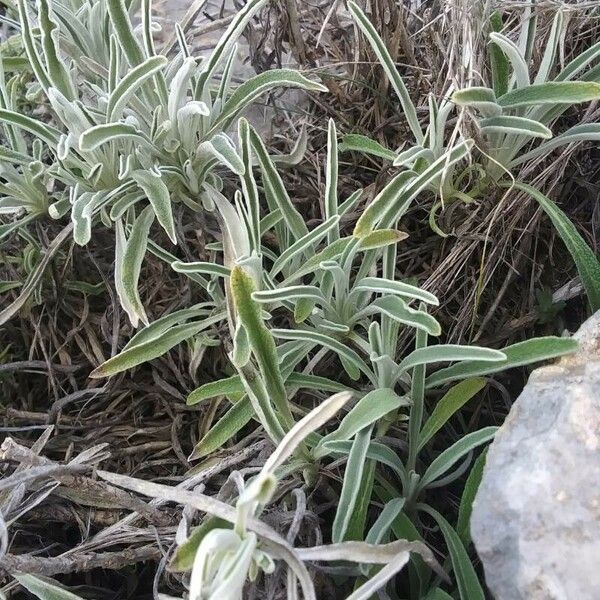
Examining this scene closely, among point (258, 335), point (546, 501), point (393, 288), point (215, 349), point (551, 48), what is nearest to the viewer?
point (546, 501)

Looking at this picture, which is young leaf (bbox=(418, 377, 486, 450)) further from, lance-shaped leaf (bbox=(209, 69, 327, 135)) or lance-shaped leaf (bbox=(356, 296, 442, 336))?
lance-shaped leaf (bbox=(209, 69, 327, 135))

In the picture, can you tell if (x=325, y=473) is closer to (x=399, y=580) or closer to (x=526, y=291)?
(x=399, y=580)

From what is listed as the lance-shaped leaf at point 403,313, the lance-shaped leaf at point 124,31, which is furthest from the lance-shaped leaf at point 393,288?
the lance-shaped leaf at point 124,31

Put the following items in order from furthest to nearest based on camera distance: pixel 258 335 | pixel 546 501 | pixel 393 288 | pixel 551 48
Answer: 1. pixel 551 48
2. pixel 393 288
3. pixel 258 335
4. pixel 546 501

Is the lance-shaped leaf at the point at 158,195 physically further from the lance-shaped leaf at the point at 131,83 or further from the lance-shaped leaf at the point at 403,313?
the lance-shaped leaf at the point at 403,313

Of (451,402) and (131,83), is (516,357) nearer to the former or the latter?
(451,402)

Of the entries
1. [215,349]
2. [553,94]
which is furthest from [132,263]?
[553,94]

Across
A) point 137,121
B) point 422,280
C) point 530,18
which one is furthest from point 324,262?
point 530,18
